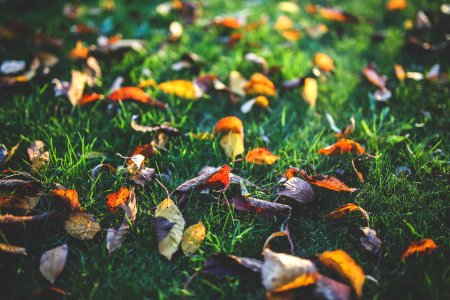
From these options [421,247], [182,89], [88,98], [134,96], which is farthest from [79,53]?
[421,247]

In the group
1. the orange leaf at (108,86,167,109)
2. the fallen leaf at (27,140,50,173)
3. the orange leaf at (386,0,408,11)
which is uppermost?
the orange leaf at (386,0,408,11)

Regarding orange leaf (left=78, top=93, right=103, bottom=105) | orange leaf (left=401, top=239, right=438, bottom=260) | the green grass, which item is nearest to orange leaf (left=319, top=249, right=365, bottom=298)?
the green grass

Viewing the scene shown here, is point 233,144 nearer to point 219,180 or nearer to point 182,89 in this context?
point 219,180

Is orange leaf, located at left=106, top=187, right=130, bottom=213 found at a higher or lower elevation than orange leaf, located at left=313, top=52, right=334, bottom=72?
lower

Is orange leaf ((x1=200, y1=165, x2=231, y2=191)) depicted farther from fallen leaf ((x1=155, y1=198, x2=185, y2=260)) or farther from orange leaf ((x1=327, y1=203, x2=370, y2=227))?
orange leaf ((x1=327, y1=203, x2=370, y2=227))

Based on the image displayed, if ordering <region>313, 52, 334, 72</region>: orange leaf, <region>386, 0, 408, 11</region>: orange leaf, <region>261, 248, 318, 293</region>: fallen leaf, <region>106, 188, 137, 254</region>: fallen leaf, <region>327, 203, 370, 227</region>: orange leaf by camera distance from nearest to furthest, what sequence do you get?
<region>261, 248, 318, 293</region>: fallen leaf → <region>106, 188, 137, 254</region>: fallen leaf → <region>327, 203, 370, 227</region>: orange leaf → <region>313, 52, 334, 72</region>: orange leaf → <region>386, 0, 408, 11</region>: orange leaf
